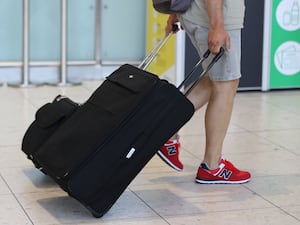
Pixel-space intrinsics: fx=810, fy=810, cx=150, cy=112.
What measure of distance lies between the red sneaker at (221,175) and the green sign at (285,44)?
2.61 metres

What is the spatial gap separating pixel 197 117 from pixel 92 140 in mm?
2250

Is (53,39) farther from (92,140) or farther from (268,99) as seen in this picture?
(92,140)

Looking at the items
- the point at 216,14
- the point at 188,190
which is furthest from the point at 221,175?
the point at 216,14

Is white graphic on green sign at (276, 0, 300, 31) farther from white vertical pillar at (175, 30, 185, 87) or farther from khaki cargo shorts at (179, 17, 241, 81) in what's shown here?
khaki cargo shorts at (179, 17, 241, 81)

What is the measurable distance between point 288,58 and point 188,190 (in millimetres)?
2912

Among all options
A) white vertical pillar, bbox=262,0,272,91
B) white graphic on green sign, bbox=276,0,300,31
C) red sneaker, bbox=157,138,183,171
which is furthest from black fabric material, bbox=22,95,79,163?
white graphic on green sign, bbox=276,0,300,31

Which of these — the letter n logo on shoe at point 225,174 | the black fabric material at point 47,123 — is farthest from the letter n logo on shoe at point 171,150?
the black fabric material at point 47,123

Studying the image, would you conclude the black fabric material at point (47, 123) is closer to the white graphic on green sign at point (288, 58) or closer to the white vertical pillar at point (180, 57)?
the white vertical pillar at point (180, 57)

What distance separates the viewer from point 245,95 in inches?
251

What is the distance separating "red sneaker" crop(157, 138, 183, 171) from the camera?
3949 millimetres

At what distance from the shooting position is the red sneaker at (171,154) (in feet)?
13.0

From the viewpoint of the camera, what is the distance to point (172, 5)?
3773mm

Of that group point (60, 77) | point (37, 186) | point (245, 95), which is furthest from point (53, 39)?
point (37, 186)

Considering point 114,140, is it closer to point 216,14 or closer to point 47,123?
point 47,123
